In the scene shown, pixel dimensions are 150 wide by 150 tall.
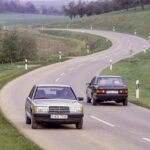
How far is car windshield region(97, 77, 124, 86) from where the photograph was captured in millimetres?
Result: 32375

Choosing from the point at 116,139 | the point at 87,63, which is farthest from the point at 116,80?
the point at 87,63

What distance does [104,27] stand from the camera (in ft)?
420

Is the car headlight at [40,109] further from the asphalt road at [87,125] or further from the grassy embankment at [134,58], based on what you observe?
the grassy embankment at [134,58]

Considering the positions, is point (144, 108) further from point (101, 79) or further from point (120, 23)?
point (120, 23)

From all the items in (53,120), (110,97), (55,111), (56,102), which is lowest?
(110,97)

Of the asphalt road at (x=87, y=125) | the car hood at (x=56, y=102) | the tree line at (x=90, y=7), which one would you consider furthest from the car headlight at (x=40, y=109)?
the tree line at (x=90, y=7)

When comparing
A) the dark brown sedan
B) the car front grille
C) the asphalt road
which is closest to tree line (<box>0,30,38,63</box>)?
the asphalt road

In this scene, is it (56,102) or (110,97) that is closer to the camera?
(56,102)

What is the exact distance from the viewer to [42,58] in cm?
7131

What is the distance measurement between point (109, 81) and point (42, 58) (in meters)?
38.9

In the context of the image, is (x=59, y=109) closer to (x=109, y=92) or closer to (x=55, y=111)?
(x=55, y=111)

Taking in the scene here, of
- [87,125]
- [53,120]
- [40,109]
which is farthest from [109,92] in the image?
[40,109]

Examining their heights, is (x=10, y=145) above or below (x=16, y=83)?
above

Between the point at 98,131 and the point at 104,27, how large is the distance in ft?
351
